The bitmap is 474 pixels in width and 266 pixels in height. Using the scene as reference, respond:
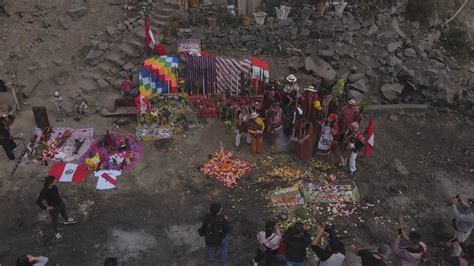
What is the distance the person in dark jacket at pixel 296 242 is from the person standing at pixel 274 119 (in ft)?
Result: 15.6

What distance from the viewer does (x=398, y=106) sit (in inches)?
556

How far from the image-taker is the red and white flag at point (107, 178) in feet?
34.8

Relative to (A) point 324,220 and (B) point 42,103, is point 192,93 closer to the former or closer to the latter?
(B) point 42,103

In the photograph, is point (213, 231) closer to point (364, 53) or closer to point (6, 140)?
point (6, 140)

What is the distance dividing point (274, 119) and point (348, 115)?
6.53ft

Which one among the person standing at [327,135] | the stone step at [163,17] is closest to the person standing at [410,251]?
the person standing at [327,135]

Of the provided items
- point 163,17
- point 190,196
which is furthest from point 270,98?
point 163,17

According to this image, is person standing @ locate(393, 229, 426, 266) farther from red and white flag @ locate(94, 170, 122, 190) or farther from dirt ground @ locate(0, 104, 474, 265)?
red and white flag @ locate(94, 170, 122, 190)

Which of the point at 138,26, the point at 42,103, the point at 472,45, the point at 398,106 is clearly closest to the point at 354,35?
the point at 398,106

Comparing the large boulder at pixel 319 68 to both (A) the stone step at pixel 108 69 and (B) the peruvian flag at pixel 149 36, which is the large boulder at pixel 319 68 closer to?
(B) the peruvian flag at pixel 149 36

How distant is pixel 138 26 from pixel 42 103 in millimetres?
4304

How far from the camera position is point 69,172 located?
10953 millimetres

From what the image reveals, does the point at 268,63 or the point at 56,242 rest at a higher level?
the point at 268,63

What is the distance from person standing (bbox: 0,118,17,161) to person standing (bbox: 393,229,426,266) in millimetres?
9672
